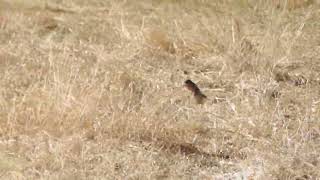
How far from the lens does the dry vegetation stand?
289 cm

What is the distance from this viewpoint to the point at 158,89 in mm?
3570

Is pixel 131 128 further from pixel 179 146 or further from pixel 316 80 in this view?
pixel 316 80

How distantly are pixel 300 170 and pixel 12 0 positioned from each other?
8.81 feet

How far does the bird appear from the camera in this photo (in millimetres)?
3551

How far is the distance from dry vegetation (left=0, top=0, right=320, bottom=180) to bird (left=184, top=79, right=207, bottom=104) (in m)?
0.05

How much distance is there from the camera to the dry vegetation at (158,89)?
2.89 metres

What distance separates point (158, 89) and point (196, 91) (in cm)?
22

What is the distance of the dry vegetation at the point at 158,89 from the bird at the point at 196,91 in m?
0.05

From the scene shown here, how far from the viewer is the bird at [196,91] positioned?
11.6ft

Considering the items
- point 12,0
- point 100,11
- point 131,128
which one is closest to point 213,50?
point 100,11

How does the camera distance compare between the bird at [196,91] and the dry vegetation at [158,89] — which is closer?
the dry vegetation at [158,89]

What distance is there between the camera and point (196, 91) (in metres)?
3.64

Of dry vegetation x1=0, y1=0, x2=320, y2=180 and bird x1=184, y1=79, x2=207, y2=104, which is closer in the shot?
dry vegetation x1=0, y1=0, x2=320, y2=180

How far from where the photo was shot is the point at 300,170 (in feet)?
9.38
